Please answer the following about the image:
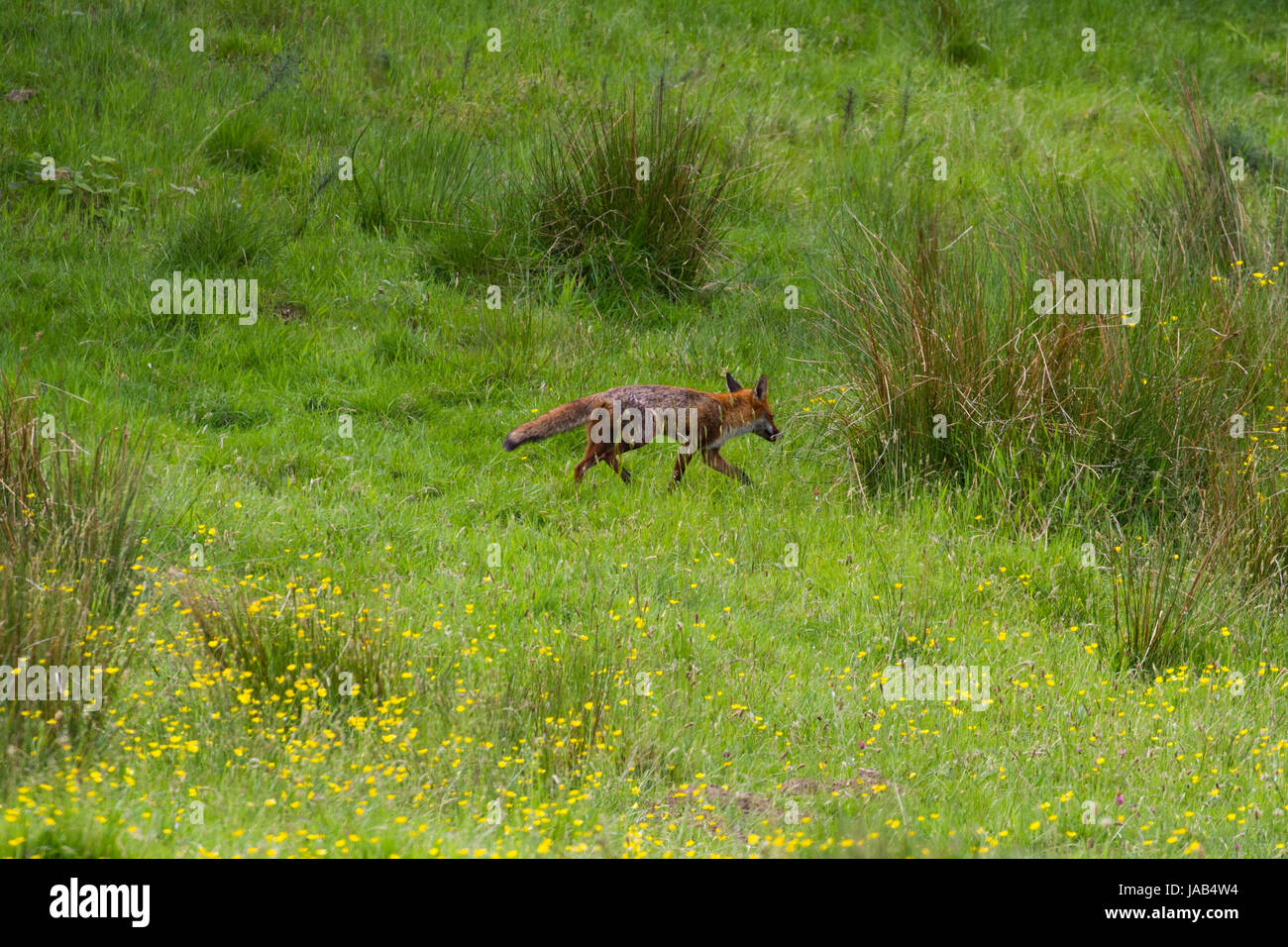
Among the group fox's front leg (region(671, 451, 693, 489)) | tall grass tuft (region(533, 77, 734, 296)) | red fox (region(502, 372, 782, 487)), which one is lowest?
fox's front leg (region(671, 451, 693, 489))

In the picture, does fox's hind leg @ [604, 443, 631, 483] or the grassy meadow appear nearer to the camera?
the grassy meadow

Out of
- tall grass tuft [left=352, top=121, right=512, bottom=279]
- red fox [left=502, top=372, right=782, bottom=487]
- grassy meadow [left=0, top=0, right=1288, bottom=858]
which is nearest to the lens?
grassy meadow [left=0, top=0, right=1288, bottom=858]

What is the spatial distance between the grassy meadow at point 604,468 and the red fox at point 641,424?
0.55 ft

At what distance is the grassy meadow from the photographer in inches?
188

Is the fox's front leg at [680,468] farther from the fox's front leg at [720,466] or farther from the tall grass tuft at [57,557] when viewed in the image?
the tall grass tuft at [57,557]

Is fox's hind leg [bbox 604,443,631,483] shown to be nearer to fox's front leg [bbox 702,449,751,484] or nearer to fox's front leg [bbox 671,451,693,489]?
fox's front leg [bbox 671,451,693,489]

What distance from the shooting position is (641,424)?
25.8 feet

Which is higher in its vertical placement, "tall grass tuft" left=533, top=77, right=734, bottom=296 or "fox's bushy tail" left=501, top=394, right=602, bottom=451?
"tall grass tuft" left=533, top=77, right=734, bottom=296

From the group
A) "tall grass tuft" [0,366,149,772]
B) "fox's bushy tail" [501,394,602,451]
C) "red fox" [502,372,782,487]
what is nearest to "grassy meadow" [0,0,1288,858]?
"tall grass tuft" [0,366,149,772]

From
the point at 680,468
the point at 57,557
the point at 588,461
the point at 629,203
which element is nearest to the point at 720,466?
the point at 680,468

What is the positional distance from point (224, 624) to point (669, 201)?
5857 mm

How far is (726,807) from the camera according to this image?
476cm

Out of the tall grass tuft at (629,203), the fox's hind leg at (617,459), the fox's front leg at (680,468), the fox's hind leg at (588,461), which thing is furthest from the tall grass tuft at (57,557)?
the tall grass tuft at (629,203)

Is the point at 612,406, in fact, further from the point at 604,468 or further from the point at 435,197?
the point at 435,197
